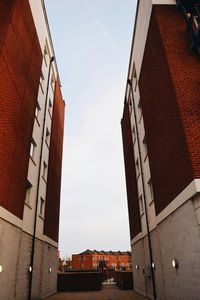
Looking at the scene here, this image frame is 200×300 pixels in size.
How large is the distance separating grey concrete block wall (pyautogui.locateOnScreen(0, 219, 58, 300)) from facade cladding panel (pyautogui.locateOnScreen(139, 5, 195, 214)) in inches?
300

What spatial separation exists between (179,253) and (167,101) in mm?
6896

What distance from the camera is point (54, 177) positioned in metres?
22.4

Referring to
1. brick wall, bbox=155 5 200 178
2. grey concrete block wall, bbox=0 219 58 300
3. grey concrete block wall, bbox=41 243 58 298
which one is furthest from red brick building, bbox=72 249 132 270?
brick wall, bbox=155 5 200 178

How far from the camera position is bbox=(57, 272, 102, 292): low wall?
23809 mm

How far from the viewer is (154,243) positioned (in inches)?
581

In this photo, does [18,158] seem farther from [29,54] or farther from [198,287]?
[198,287]

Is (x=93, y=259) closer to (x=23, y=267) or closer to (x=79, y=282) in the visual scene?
(x=79, y=282)

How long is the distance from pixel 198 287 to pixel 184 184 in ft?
11.9

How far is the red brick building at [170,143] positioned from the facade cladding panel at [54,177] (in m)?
7.45

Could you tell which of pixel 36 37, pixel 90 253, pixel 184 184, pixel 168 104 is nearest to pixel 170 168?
pixel 184 184

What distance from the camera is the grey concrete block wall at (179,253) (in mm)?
8680

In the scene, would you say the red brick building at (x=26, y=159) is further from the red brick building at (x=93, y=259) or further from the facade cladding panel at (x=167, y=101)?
the red brick building at (x=93, y=259)

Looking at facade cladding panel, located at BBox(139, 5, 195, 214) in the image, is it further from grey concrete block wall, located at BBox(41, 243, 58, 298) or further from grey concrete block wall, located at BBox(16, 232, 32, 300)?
grey concrete block wall, located at BBox(41, 243, 58, 298)

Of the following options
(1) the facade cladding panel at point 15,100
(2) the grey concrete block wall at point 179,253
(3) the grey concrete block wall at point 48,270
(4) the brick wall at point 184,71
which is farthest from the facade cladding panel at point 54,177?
(4) the brick wall at point 184,71
